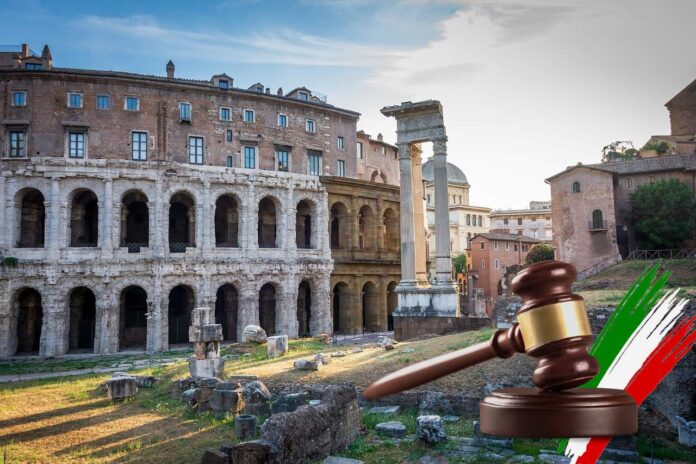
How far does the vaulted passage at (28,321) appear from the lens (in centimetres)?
2952

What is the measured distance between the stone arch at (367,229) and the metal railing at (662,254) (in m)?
18.7

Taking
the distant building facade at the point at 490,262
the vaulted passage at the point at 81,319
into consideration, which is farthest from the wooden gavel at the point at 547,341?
the distant building facade at the point at 490,262

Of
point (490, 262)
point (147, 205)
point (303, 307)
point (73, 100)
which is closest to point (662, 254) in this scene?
point (490, 262)

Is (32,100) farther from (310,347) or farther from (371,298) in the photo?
(371,298)

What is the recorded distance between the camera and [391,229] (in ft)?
133

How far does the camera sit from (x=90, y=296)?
3195 centimetres

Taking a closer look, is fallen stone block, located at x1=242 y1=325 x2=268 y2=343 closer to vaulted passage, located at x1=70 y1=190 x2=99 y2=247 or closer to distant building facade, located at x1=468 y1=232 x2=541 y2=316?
vaulted passage, located at x1=70 y1=190 x2=99 y2=247

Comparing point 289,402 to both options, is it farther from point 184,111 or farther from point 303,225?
point 303,225

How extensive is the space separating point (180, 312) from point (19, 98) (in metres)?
15.7

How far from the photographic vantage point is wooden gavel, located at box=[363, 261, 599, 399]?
1.32 meters

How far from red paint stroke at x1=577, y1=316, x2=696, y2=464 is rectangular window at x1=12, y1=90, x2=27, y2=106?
35.0 meters

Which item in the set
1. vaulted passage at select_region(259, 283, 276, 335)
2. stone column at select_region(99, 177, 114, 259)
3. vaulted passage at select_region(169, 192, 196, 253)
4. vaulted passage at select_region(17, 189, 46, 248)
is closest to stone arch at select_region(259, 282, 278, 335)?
vaulted passage at select_region(259, 283, 276, 335)

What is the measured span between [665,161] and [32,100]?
43728 millimetres

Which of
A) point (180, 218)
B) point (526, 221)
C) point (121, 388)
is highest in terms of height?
point (526, 221)
